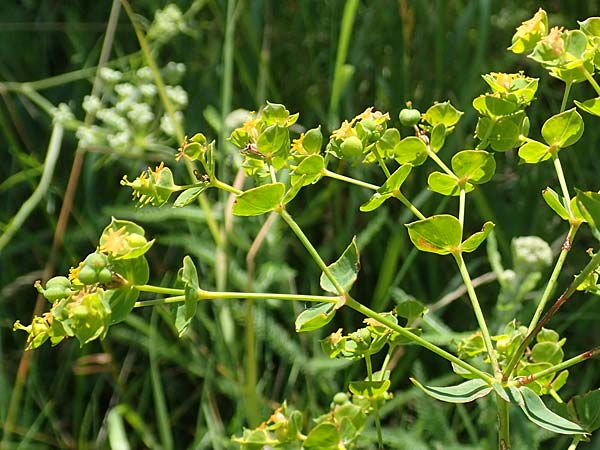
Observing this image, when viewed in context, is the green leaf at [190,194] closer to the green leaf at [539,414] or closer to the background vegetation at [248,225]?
the green leaf at [539,414]

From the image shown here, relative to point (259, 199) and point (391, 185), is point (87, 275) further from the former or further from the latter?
point (391, 185)

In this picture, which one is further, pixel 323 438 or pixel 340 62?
pixel 340 62

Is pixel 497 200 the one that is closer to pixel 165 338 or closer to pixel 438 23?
pixel 438 23

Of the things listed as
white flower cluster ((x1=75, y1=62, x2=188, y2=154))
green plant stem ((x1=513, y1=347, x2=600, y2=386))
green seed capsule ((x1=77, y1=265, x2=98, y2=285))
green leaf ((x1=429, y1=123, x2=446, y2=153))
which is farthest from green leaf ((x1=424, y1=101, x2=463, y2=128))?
white flower cluster ((x1=75, y1=62, x2=188, y2=154))

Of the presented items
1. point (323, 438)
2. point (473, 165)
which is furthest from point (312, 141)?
point (323, 438)

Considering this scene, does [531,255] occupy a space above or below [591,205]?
below

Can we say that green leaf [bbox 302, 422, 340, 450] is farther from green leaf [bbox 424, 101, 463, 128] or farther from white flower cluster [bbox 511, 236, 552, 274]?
white flower cluster [bbox 511, 236, 552, 274]

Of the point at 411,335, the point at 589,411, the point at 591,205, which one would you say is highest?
the point at 591,205

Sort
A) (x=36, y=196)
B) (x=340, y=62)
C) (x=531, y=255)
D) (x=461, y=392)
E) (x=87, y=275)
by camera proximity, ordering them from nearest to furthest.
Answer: (x=87, y=275) < (x=461, y=392) < (x=531, y=255) < (x=340, y=62) < (x=36, y=196)

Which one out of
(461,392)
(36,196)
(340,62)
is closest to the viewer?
(461,392)
